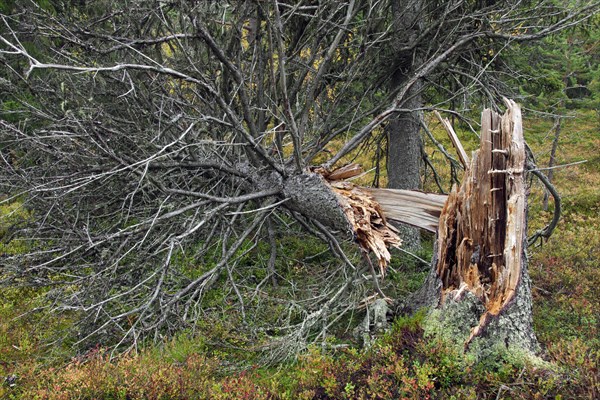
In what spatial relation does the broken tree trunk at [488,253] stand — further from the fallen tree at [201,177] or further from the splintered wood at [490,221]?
the fallen tree at [201,177]

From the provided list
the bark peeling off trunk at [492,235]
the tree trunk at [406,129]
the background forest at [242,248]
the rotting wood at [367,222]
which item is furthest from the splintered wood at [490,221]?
the tree trunk at [406,129]

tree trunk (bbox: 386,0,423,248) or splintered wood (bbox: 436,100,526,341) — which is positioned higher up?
tree trunk (bbox: 386,0,423,248)

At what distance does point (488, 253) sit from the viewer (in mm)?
4516

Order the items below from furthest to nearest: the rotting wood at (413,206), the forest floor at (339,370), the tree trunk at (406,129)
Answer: the tree trunk at (406,129) < the rotting wood at (413,206) < the forest floor at (339,370)

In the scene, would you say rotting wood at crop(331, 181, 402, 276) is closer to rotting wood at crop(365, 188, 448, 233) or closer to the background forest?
rotting wood at crop(365, 188, 448, 233)

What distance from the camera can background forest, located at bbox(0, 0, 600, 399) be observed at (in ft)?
13.0

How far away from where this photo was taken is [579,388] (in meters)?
3.41

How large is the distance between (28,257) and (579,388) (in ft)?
19.9

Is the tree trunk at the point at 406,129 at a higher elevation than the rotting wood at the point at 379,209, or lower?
higher

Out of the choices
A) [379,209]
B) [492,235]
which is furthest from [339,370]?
[379,209]

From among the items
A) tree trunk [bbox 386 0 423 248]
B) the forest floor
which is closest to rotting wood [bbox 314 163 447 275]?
the forest floor

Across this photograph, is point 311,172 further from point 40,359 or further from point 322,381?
point 40,359

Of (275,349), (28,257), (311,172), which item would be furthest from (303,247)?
(28,257)

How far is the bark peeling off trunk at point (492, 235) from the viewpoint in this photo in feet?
13.4
